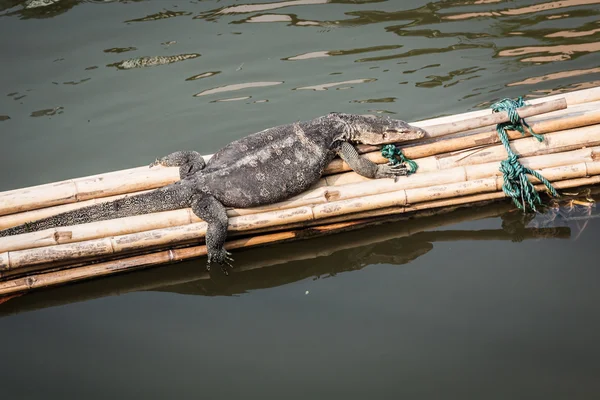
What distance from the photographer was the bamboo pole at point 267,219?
6324 mm

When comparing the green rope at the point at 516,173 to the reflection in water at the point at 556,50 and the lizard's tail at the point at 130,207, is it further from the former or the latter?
the reflection in water at the point at 556,50

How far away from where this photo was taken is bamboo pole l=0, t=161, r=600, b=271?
6.32 m

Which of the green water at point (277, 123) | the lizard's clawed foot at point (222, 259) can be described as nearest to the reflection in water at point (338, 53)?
the green water at point (277, 123)

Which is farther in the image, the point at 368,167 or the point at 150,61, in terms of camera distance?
the point at 150,61

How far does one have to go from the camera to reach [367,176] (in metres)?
7.02

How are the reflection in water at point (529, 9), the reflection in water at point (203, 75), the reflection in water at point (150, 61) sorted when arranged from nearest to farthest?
the reflection in water at point (203, 75)
the reflection in water at point (150, 61)
the reflection in water at point (529, 9)

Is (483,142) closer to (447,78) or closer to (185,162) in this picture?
(185,162)

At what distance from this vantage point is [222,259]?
671 cm

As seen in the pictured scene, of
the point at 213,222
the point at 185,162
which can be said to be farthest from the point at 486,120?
the point at 185,162

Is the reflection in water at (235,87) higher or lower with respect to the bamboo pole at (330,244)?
higher

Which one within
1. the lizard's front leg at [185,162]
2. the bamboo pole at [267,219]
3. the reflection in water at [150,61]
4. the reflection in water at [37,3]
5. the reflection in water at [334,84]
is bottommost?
the bamboo pole at [267,219]

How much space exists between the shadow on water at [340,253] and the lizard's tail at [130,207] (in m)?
0.69

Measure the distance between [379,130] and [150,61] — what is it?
19.6 ft

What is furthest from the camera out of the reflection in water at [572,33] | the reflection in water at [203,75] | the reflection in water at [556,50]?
the reflection in water at [572,33]
